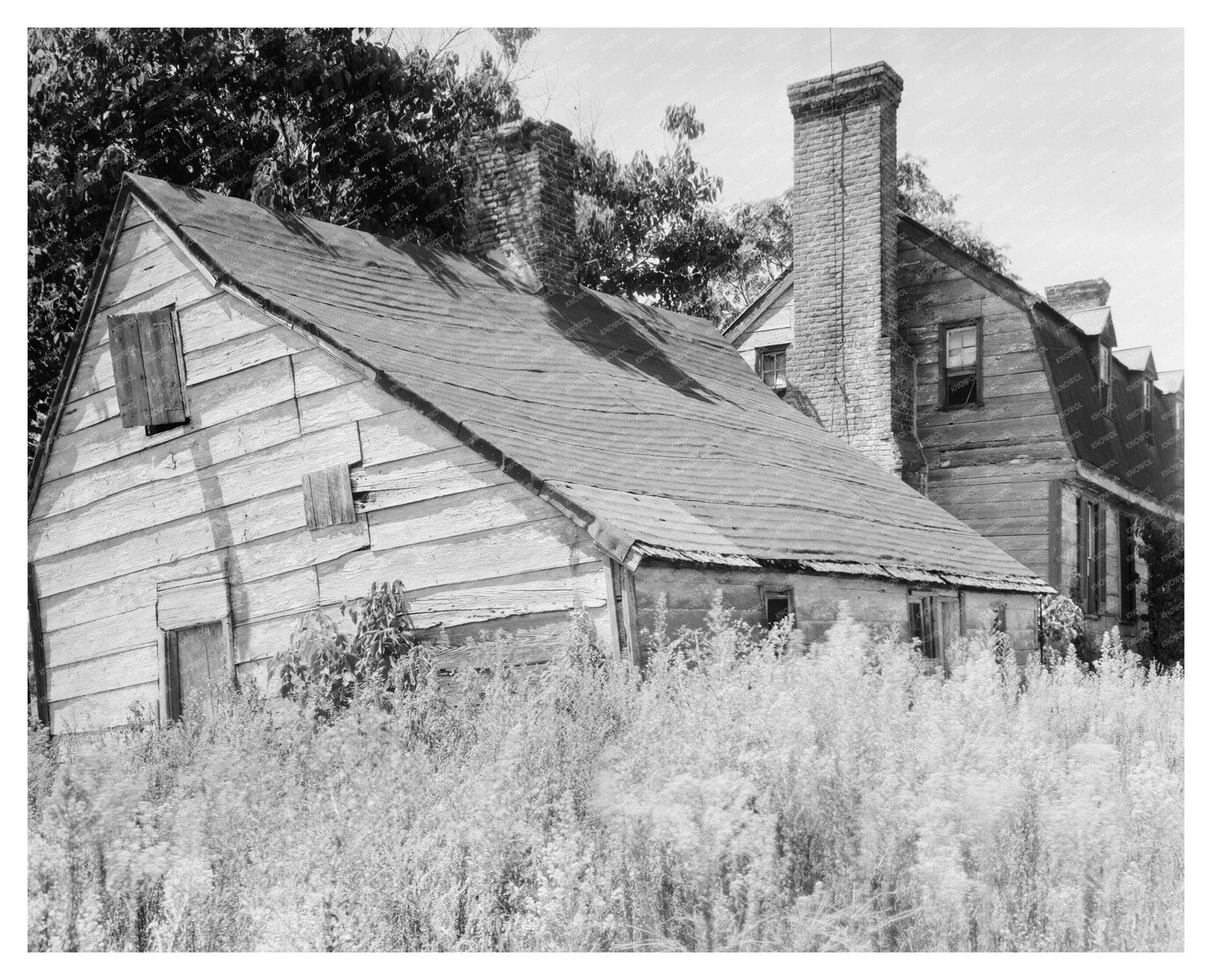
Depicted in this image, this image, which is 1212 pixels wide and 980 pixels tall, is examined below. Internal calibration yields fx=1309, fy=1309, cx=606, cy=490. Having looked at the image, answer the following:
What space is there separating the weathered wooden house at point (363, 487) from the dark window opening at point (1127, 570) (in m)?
6.23

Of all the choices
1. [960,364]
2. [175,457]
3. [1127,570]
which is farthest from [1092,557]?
[175,457]

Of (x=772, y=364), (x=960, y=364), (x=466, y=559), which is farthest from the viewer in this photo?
(x=772, y=364)

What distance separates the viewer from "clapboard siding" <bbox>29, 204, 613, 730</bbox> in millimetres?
9805

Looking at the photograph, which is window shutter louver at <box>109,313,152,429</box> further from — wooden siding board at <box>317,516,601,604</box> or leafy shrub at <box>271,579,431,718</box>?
leafy shrub at <box>271,579,431,718</box>

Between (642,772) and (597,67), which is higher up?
(597,67)

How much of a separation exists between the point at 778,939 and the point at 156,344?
847 centimetres

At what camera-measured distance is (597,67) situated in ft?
29.2

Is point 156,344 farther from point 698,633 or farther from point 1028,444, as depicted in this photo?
point 1028,444

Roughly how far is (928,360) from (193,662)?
449 inches

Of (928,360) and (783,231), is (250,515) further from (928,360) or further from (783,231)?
(783,231)

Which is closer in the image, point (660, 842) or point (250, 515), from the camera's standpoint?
point (660, 842)

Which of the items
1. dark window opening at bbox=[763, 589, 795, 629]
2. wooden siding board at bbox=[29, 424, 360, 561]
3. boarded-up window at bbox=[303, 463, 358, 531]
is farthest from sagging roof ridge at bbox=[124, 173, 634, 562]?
dark window opening at bbox=[763, 589, 795, 629]

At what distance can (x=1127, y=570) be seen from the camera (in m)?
20.5
